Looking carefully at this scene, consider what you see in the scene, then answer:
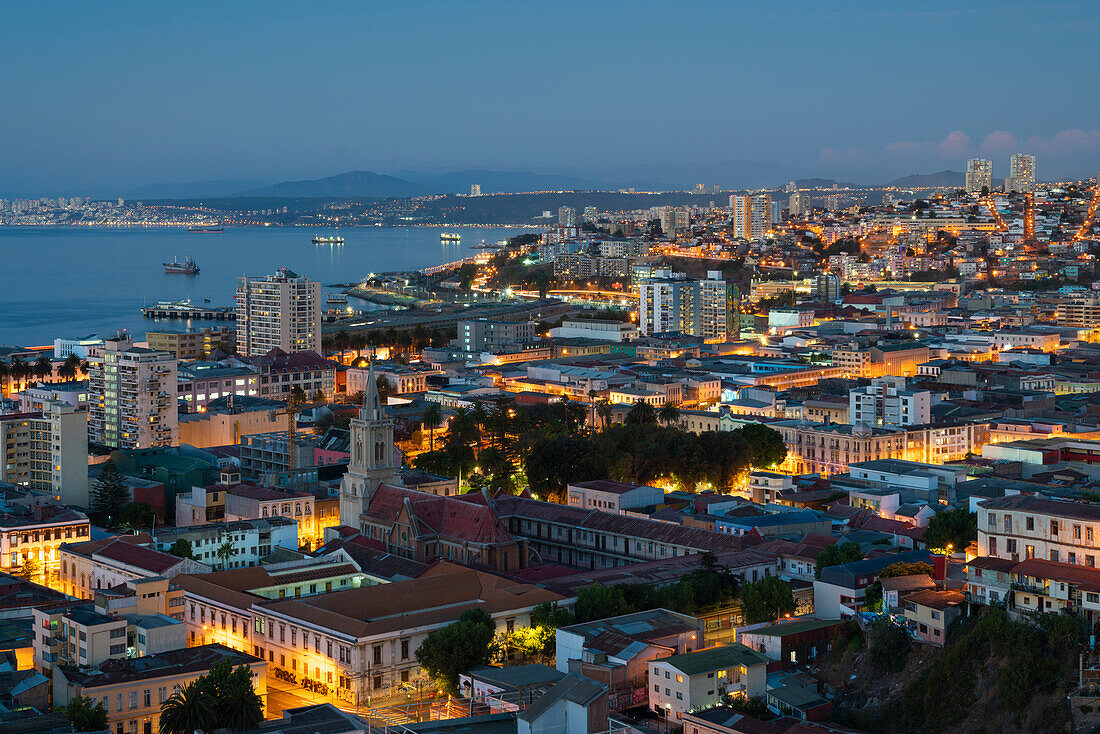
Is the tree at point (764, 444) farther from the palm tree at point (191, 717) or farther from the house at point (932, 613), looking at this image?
the palm tree at point (191, 717)

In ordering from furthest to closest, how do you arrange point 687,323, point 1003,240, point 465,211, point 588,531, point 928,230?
point 465,211, point 928,230, point 1003,240, point 687,323, point 588,531

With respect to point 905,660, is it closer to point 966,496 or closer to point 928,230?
point 966,496

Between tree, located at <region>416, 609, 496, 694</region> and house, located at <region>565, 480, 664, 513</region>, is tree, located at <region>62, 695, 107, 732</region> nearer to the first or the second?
tree, located at <region>416, 609, 496, 694</region>

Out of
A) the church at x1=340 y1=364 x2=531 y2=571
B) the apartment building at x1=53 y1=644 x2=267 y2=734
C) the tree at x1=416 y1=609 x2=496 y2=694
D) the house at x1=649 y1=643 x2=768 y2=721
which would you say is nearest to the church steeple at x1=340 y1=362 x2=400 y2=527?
the church at x1=340 y1=364 x2=531 y2=571

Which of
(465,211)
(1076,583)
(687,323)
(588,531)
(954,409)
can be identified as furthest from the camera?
(465,211)

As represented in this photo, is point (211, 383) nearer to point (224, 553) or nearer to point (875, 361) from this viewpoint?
→ point (224, 553)

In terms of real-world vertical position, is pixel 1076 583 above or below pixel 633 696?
above

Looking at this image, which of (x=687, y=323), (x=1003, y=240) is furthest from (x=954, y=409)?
(x=1003, y=240)
